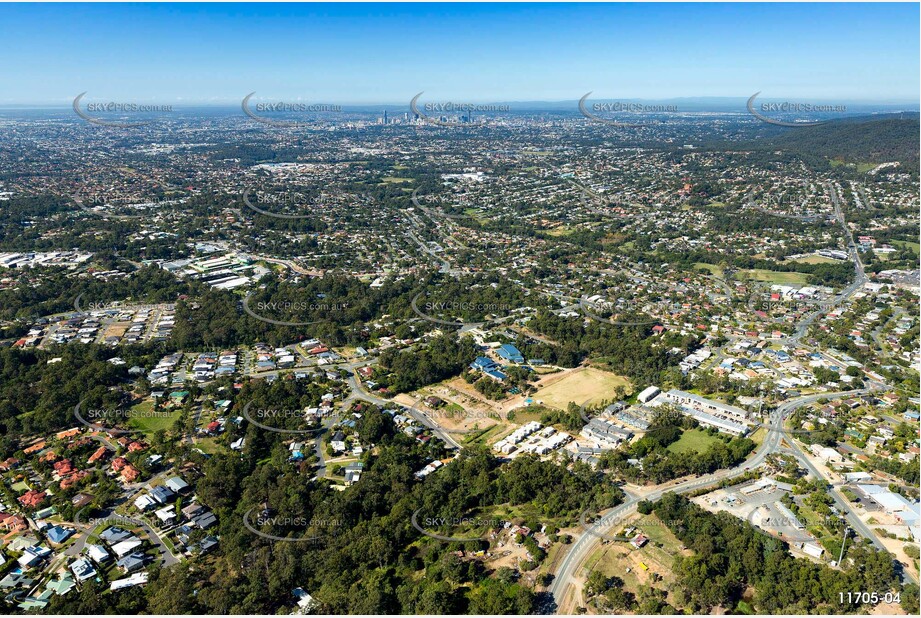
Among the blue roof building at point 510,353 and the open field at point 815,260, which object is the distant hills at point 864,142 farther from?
the blue roof building at point 510,353

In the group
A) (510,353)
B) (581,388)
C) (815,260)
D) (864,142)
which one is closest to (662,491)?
(581,388)

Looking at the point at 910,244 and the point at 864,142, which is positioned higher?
the point at 864,142

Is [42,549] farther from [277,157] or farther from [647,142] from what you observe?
[647,142]

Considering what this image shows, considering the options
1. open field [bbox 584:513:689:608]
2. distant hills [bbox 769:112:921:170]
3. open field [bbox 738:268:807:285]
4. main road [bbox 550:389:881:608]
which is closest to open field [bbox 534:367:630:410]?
main road [bbox 550:389:881:608]

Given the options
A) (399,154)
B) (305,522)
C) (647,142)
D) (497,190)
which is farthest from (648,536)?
(647,142)

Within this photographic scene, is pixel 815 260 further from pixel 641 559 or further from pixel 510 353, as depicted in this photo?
pixel 641 559

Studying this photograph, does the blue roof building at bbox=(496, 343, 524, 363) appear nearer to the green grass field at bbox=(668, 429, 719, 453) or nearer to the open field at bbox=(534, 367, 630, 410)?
the open field at bbox=(534, 367, 630, 410)
